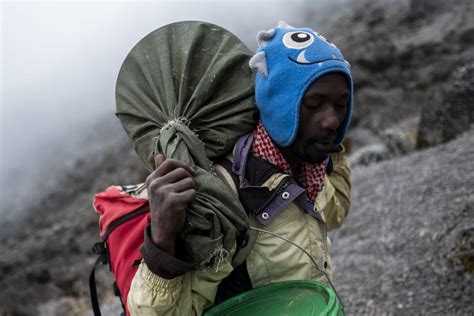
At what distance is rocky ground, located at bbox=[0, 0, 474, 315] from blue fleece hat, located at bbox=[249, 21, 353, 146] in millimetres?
1917

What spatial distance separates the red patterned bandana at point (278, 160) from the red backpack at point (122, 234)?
1.27 feet

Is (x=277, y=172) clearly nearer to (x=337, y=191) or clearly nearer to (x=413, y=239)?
(x=337, y=191)

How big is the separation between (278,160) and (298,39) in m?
0.35

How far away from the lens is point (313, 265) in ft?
4.97

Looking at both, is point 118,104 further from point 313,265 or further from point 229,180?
point 313,265

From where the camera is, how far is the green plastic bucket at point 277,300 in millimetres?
1397

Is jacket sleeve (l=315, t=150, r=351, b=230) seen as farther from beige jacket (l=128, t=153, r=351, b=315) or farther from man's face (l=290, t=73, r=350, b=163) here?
man's face (l=290, t=73, r=350, b=163)

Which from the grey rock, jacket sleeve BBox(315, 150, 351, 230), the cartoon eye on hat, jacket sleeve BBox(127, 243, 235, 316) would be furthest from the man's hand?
the grey rock

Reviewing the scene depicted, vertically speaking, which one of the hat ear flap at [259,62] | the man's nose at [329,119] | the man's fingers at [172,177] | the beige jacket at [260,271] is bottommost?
the beige jacket at [260,271]

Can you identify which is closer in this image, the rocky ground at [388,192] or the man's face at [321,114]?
the man's face at [321,114]

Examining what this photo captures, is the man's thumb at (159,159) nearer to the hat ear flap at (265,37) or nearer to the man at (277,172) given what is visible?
the man at (277,172)

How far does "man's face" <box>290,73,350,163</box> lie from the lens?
1.41 metres

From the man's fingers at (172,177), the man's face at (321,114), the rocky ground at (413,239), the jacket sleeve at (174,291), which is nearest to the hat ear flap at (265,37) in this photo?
the man's face at (321,114)

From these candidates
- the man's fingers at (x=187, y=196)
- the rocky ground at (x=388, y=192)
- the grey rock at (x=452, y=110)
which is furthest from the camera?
the grey rock at (x=452, y=110)
